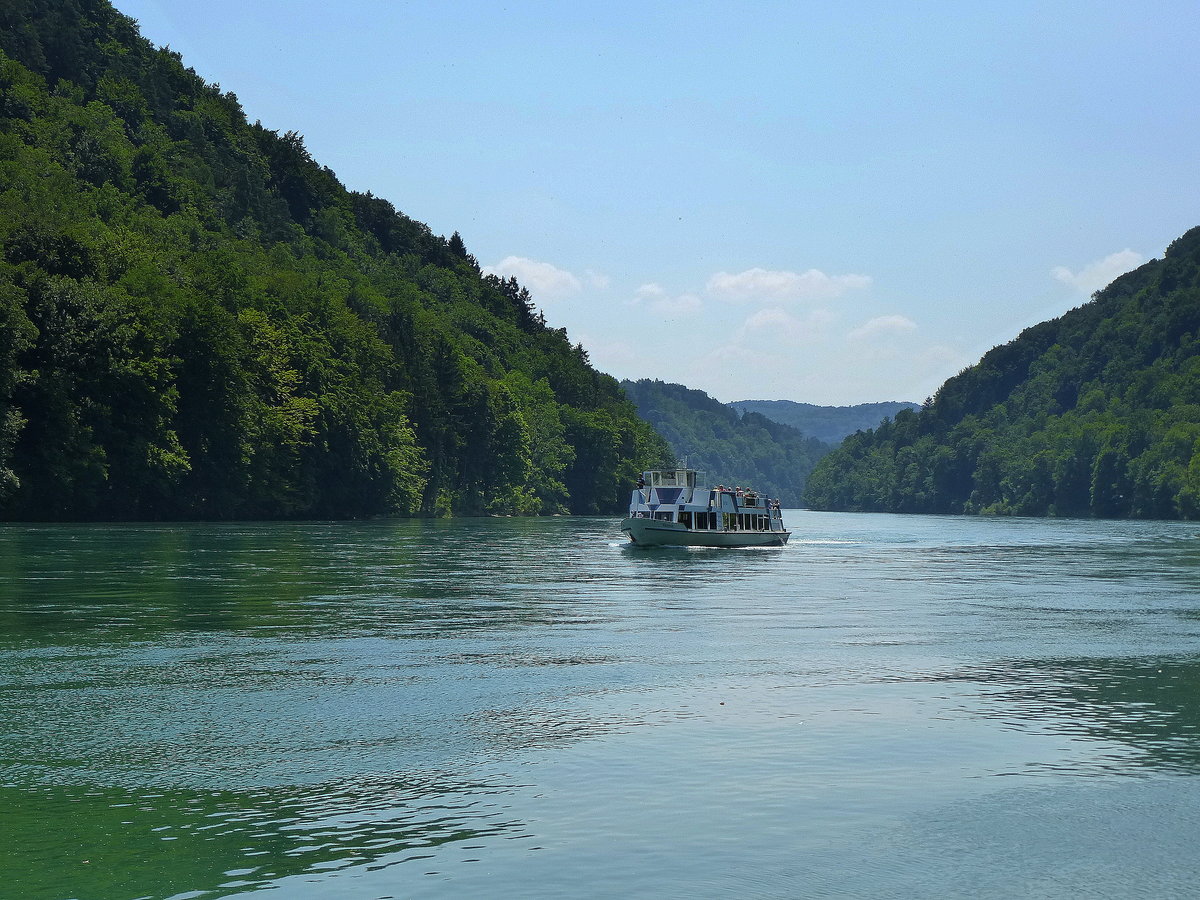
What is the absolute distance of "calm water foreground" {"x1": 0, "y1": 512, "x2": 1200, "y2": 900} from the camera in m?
14.1

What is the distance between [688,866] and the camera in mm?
14125

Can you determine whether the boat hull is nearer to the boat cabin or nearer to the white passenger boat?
the white passenger boat

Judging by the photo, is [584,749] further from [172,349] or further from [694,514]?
[172,349]

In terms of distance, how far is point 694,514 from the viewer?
10594 cm

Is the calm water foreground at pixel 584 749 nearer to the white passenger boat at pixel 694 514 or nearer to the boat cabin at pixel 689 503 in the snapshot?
the white passenger boat at pixel 694 514

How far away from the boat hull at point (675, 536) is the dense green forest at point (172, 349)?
38.4 meters

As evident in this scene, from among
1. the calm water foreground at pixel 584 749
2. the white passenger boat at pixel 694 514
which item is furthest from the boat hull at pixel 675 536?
the calm water foreground at pixel 584 749

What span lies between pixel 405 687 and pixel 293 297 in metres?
130

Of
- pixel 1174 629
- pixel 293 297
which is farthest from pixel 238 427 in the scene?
pixel 1174 629

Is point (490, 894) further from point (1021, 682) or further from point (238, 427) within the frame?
point (238, 427)

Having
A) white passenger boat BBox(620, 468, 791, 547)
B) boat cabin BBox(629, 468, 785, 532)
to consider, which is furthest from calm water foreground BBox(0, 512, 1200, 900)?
boat cabin BBox(629, 468, 785, 532)

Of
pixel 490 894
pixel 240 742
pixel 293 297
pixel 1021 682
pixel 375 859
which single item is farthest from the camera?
pixel 293 297

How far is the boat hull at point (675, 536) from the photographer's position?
100625 mm

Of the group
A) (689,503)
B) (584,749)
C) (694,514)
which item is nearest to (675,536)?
(694,514)
